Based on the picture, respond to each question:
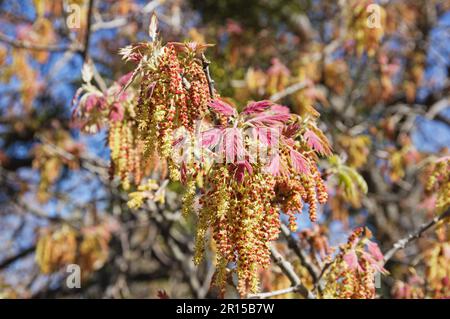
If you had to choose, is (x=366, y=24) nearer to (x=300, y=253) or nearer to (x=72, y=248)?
(x=300, y=253)

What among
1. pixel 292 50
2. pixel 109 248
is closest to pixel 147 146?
pixel 109 248

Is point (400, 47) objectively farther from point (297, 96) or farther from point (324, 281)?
point (324, 281)

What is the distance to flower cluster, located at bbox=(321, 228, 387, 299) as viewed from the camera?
91.8 inches

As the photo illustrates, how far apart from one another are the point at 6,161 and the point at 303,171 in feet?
21.5

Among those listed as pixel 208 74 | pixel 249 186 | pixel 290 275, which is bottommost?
pixel 290 275

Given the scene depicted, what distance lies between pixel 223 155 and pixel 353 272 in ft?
3.39

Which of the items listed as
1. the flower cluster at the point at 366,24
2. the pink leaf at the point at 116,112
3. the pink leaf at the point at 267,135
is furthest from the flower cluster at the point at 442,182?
the flower cluster at the point at 366,24

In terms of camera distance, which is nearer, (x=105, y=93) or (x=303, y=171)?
(x=303, y=171)

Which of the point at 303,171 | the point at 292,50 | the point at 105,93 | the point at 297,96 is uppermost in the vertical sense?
the point at 292,50

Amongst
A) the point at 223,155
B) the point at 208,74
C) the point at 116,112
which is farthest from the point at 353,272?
the point at 116,112

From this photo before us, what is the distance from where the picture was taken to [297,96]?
5668 millimetres

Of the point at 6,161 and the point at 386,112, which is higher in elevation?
the point at 386,112

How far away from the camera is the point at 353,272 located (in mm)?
2387

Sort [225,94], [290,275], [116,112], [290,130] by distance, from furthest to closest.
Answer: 1. [225,94]
2. [116,112]
3. [290,275]
4. [290,130]
